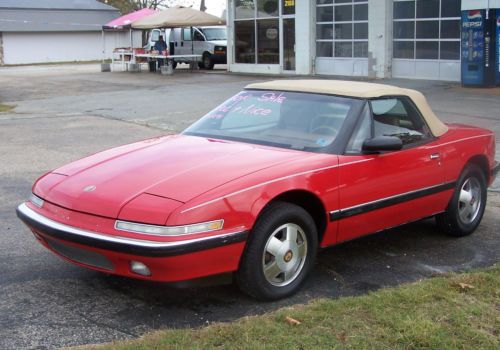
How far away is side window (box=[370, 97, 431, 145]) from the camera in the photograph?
5.20m

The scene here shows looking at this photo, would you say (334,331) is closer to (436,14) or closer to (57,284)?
(57,284)

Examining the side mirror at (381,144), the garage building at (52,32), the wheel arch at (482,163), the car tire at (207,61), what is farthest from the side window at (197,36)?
the garage building at (52,32)

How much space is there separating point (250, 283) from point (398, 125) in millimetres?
2158

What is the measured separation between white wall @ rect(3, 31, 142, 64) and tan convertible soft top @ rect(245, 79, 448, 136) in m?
52.4

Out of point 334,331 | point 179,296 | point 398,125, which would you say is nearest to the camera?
point 334,331

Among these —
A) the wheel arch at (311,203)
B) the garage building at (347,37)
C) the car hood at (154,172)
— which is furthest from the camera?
the garage building at (347,37)

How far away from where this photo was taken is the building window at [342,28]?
22.4 m

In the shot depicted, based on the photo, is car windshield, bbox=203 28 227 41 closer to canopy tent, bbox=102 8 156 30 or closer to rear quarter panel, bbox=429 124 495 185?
canopy tent, bbox=102 8 156 30

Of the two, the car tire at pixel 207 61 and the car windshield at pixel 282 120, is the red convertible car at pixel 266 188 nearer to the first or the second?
the car windshield at pixel 282 120

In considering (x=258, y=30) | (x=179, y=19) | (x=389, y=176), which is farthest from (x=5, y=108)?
(x=389, y=176)

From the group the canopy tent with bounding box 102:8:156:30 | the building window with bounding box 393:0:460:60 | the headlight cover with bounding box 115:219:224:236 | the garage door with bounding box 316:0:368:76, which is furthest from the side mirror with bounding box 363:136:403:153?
the canopy tent with bounding box 102:8:156:30

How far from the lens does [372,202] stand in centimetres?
484

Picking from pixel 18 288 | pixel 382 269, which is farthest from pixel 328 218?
pixel 18 288

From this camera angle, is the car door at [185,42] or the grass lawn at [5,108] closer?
the grass lawn at [5,108]
